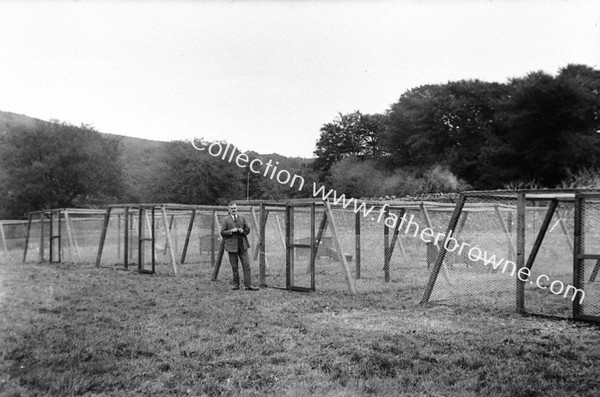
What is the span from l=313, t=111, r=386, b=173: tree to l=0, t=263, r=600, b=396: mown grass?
3973 cm

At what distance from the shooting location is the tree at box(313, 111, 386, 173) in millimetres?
49375

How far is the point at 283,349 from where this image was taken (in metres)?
6.26

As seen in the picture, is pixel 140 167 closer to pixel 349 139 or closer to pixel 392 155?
pixel 349 139

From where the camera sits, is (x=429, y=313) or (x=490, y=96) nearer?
(x=429, y=313)

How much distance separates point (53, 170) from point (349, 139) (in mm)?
27699

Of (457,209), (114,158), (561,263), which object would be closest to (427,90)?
(114,158)

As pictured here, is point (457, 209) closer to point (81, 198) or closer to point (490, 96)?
point (490, 96)

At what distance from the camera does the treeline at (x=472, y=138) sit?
32.5 m

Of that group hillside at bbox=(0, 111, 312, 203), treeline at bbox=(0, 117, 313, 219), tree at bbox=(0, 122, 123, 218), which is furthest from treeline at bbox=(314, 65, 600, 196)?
tree at bbox=(0, 122, 123, 218)

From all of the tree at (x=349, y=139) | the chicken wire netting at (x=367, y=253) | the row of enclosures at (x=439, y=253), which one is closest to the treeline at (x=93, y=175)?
the tree at (x=349, y=139)

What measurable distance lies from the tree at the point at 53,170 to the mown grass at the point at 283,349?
41.9m

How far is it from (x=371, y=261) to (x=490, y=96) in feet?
102

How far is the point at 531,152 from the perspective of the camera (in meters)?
33.0

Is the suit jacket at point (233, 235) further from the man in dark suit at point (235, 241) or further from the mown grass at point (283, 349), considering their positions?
the mown grass at point (283, 349)
